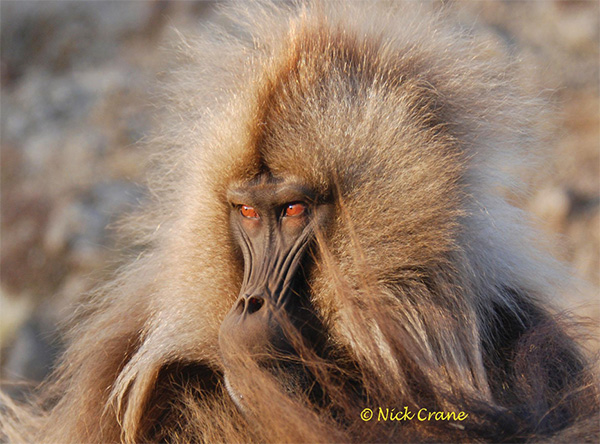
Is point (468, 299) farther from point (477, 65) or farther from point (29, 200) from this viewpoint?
point (29, 200)

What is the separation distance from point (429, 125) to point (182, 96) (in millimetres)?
1161

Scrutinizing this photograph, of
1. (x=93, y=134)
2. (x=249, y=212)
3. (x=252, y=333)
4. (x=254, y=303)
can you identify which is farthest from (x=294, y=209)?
(x=93, y=134)

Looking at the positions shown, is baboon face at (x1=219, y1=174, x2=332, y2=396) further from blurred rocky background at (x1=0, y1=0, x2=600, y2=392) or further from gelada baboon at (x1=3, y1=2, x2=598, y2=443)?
blurred rocky background at (x1=0, y1=0, x2=600, y2=392)

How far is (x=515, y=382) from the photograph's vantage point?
7.53 ft

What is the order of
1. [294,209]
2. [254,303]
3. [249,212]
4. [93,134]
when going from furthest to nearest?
[93,134], [249,212], [294,209], [254,303]

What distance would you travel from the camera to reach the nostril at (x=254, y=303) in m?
2.27

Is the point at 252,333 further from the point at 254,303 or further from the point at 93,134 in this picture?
the point at 93,134

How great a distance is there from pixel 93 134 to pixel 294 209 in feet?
20.5

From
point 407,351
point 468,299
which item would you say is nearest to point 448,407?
point 407,351

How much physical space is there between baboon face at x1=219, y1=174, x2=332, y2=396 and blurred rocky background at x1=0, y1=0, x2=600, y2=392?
145 centimetres

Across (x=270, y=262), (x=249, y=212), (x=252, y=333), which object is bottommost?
(x=252, y=333)

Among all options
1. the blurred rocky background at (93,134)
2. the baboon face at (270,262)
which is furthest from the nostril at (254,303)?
the blurred rocky background at (93,134)

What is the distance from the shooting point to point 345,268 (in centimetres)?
227

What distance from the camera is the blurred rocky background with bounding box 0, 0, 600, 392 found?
19.1 feet
